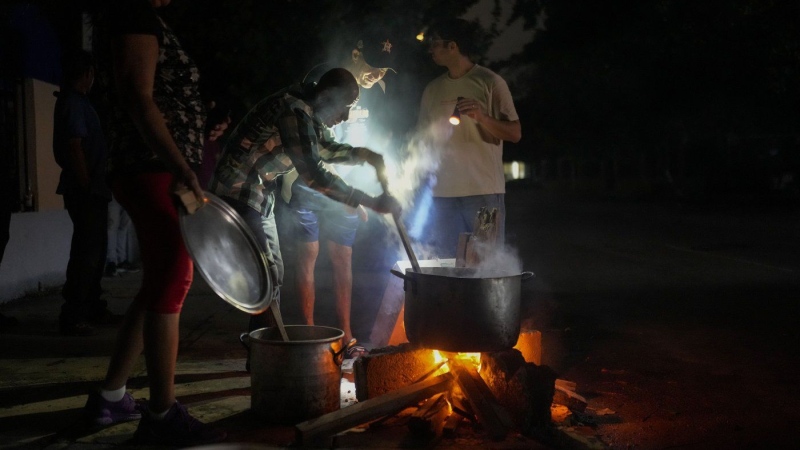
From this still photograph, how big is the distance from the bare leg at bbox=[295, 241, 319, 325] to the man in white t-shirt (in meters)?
0.98

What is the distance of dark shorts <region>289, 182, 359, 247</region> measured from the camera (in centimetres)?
492

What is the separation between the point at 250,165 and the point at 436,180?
5.61 ft

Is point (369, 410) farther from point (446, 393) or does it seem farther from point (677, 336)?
point (677, 336)

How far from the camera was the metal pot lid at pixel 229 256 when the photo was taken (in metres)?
3.22

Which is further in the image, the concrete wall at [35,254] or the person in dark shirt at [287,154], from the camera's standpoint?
the concrete wall at [35,254]

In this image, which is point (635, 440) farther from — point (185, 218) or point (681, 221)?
point (681, 221)

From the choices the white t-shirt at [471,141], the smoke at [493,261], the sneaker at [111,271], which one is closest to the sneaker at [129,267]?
the sneaker at [111,271]

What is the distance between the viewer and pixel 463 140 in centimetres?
539

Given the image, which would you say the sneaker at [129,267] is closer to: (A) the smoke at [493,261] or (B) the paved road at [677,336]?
(B) the paved road at [677,336]

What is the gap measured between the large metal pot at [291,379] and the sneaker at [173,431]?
16.0 inches

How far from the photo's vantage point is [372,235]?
14.5 m

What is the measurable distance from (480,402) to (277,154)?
5.68ft

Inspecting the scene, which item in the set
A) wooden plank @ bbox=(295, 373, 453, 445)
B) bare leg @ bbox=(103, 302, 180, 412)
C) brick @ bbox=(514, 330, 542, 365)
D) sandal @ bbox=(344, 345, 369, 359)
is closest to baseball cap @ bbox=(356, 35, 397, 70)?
sandal @ bbox=(344, 345, 369, 359)

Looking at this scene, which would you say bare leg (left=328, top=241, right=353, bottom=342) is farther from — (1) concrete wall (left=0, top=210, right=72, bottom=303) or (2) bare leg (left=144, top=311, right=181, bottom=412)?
(1) concrete wall (left=0, top=210, right=72, bottom=303)
